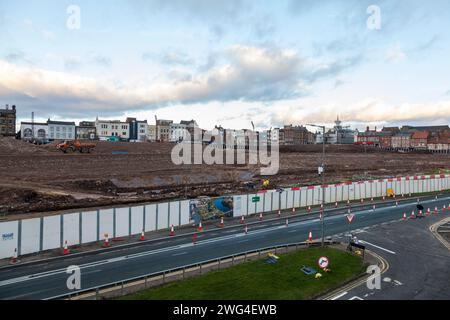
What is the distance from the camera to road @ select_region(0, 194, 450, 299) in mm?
23875

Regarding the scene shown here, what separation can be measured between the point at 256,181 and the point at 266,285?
48385mm

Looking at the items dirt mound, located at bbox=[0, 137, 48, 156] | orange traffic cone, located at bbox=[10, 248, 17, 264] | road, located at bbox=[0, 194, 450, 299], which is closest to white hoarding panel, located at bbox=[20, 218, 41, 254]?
orange traffic cone, located at bbox=[10, 248, 17, 264]

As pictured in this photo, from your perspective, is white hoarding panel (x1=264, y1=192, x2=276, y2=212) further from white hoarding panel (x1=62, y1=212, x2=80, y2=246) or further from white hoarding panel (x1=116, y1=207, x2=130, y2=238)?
white hoarding panel (x1=62, y1=212, x2=80, y2=246)

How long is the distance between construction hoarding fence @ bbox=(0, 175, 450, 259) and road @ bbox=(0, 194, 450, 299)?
111 inches

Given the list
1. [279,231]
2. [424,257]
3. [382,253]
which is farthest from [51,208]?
[424,257]

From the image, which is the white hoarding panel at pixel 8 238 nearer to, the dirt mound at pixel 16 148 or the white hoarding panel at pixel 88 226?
the white hoarding panel at pixel 88 226

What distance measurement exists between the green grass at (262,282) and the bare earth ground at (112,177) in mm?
29047

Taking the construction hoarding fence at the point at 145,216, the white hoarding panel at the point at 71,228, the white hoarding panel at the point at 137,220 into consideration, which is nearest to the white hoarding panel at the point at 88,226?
the construction hoarding fence at the point at 145,216

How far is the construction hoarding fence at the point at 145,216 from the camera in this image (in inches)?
1164

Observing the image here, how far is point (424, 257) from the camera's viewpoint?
29.8 meters

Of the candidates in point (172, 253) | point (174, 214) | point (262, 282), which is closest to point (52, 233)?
point (172, 253)

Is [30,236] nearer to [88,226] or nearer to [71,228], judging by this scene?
[71,228]
